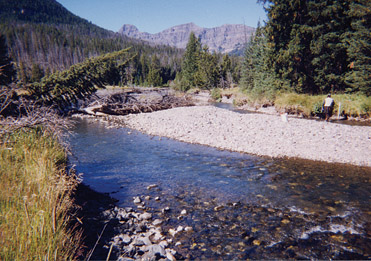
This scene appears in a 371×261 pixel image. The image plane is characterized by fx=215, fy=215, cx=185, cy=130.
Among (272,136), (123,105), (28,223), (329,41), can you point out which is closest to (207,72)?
(329,41)

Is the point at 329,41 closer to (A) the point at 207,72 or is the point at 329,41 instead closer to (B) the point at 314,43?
(B) the point at 314,43

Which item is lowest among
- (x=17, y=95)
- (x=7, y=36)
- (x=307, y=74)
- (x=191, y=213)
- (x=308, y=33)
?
(x=191, y=213)

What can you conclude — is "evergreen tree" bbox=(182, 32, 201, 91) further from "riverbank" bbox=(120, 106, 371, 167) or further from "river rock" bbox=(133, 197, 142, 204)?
"river rock" bbox=(133, 197, 142, 204)

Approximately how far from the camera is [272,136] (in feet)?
38.1

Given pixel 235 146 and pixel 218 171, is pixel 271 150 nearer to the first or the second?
pixel 235 146

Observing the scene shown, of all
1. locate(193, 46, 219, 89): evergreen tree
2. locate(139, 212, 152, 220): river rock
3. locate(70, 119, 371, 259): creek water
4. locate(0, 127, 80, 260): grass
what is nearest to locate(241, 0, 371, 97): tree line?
locate(70, 119, 371, 259): creek water

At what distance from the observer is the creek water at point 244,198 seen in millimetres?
4020

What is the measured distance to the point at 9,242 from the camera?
84.7 inches

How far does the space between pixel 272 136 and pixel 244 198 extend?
6.74 metres

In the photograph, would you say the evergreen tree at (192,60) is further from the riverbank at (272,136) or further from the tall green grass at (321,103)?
the riverbank at (272,136)

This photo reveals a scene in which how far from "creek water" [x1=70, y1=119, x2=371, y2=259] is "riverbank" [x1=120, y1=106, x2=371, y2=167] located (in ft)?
2.98

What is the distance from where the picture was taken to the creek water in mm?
4020

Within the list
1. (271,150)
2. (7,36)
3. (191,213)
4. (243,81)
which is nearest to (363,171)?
(271,150)

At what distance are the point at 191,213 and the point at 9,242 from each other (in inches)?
143
